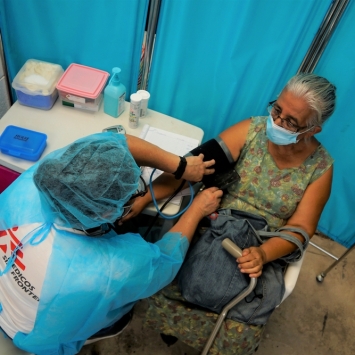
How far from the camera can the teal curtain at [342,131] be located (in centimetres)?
144

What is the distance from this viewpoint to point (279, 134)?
1.35m

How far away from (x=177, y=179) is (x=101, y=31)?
2.83ft

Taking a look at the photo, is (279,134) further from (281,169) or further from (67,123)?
(67,123)

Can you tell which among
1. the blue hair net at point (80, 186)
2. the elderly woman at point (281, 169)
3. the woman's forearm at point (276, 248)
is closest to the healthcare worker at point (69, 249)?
the blue hair net at point (80, 186)

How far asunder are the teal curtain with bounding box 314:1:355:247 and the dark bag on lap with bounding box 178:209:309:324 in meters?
0.69

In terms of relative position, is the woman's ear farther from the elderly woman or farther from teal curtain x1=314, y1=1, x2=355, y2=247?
teal curtain x1=314, y1=1, x2=355, y2=247

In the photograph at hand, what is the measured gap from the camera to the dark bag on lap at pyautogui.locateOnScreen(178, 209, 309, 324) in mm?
1306

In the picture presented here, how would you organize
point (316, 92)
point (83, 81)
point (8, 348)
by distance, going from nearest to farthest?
point (8, 348) → point (316, 92) → point (83, 81)

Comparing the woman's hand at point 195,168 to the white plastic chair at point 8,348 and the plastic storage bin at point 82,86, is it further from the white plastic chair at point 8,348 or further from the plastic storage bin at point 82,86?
the white plastic chair at point 8,348

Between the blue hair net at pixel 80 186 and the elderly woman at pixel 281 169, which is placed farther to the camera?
the elderly woman at pixel 281 169

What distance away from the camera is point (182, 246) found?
49.7 inches

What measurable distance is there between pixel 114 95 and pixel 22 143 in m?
0.49

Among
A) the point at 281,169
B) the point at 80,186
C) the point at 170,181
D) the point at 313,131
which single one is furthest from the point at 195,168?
the point at 80,186

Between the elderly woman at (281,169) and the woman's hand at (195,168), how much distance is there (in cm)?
10
